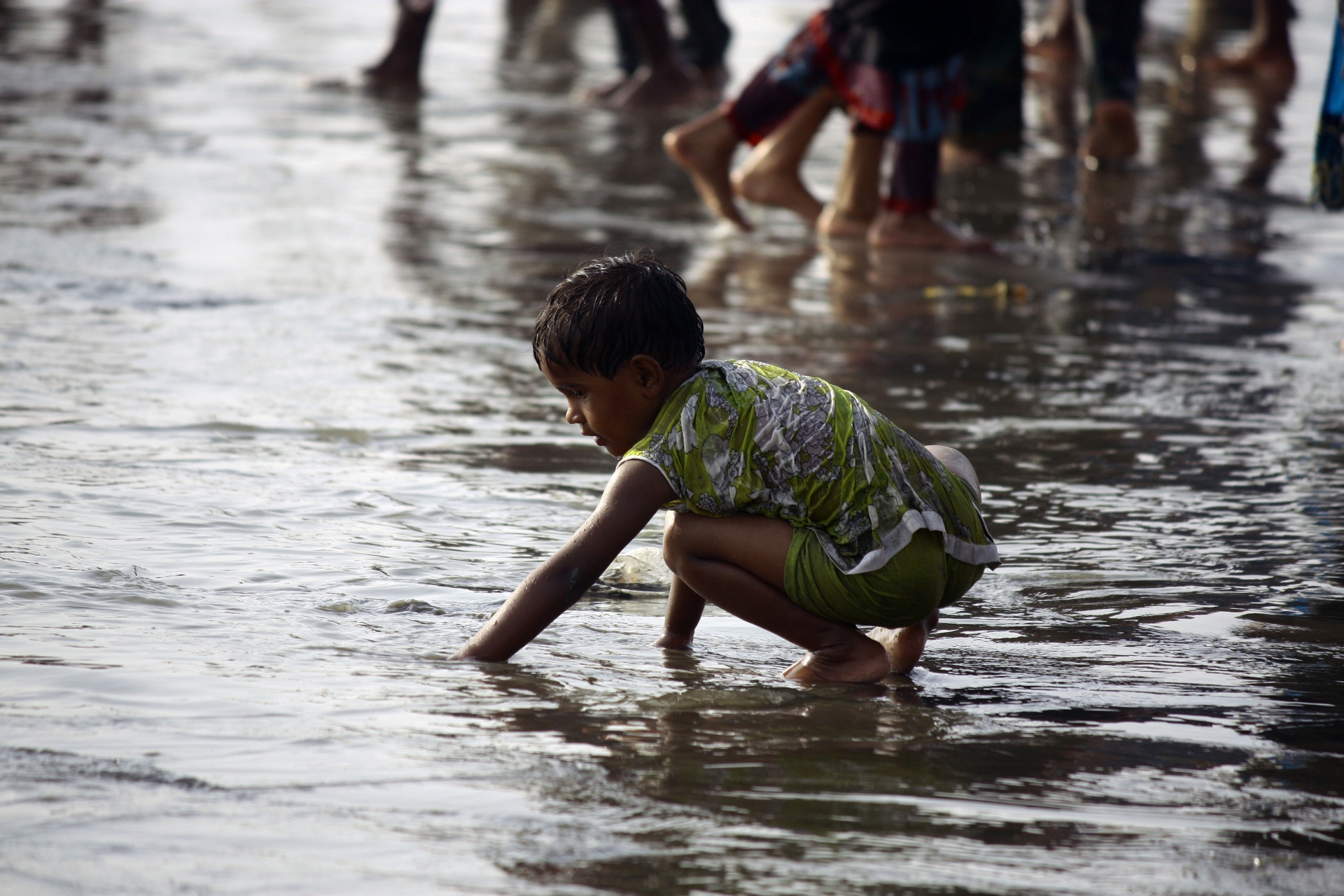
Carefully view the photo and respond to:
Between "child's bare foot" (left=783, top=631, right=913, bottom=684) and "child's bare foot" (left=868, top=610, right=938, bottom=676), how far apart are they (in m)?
0.04

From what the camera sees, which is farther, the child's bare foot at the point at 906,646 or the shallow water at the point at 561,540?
the child's bare foot at the point at 906,646

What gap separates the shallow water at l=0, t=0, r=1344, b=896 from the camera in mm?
1930

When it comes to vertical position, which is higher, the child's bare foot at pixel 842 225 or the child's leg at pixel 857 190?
the child's leg at pixel 857 190

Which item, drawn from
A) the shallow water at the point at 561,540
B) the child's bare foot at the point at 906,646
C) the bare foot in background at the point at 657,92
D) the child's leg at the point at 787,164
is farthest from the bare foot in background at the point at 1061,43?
the child's bare foot at the point at 906,646

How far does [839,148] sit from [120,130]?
151 inches

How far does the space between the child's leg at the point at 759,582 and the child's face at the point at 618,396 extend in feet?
0.56

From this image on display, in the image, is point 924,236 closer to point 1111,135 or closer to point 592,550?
point 1111,135

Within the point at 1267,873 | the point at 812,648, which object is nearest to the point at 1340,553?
the point at 812,648

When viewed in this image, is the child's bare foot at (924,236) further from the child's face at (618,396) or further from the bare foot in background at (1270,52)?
the bare foot in background at (1270,52)

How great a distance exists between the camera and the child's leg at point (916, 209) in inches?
245

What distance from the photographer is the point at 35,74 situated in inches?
400

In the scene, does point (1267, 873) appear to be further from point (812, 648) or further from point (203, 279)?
point (203, 279)

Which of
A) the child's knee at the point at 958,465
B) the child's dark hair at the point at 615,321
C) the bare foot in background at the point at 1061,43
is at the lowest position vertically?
the child's knee at the point at 958,465

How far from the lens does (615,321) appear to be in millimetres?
2512
